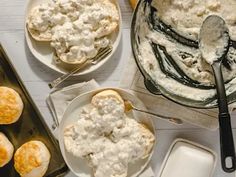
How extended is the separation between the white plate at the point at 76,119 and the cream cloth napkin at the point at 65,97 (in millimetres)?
23

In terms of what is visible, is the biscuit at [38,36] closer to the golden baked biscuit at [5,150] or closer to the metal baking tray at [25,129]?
the metal baking tray at [25,129]

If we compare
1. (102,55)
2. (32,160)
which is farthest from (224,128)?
(32,160)

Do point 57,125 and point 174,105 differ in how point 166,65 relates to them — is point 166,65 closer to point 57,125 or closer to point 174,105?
point 174,105

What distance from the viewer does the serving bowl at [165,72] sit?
44.8 inches

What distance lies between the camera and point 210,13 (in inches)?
46.9

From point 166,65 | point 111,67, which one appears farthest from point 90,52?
point 166,65

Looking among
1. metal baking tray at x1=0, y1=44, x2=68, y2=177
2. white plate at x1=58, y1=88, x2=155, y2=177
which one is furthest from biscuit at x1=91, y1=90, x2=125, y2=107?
metal baking tray at x1=0, y1=44, x2=68, y2=177

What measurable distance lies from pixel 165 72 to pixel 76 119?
25cm

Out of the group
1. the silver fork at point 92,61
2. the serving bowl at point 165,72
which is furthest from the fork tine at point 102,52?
the serving bowl at point 165,72

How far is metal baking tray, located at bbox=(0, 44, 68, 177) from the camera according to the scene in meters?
1.27

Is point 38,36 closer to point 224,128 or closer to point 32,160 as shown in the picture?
point 32,160

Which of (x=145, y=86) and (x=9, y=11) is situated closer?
(x=145, y=86)

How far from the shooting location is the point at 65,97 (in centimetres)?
127

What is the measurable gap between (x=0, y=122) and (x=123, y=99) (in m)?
0.30
